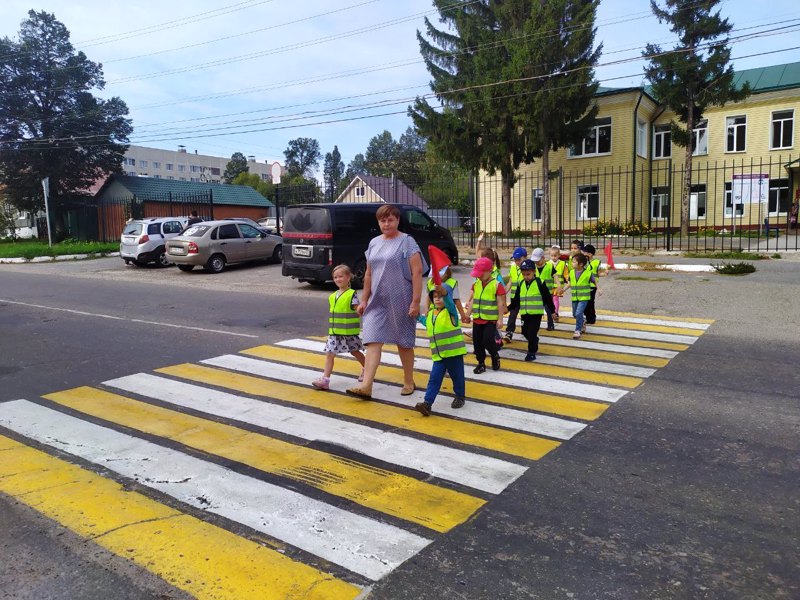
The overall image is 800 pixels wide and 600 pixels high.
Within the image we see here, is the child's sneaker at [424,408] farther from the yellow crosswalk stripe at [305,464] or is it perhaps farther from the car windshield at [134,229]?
the car windshield at [134,229]

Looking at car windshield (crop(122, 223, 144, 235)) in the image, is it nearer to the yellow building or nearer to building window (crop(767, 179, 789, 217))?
the yellow building

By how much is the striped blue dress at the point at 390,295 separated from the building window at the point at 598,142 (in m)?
29.6

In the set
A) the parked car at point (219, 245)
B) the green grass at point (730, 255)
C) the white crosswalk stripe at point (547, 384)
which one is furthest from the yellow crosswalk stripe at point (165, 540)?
the green grass at point (730, 255)

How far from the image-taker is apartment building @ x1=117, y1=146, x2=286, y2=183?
93.2 m

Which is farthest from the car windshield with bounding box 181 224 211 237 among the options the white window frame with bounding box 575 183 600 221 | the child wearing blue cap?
the white window frame with bounding box 575 183 600 221

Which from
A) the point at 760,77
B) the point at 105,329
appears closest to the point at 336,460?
the point at 105,329

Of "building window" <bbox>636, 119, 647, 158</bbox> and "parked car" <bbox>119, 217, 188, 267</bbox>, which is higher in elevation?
"building window" <bbox>636, 119, 647, 158</bbox>

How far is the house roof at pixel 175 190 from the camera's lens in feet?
132

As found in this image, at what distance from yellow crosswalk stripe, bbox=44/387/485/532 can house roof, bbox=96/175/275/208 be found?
34.2 meters

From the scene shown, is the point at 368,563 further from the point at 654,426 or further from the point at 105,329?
the point at 105,329

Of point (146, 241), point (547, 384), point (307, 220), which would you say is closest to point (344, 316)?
point (547, 384)

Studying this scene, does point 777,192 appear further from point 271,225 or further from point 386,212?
point 386,212

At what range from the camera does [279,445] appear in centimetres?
466

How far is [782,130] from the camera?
30.9 metres
